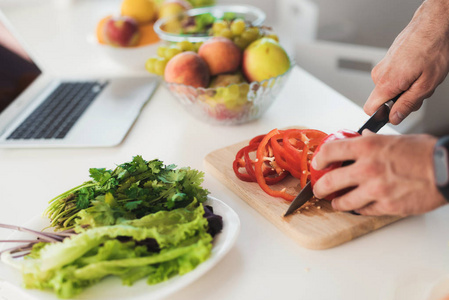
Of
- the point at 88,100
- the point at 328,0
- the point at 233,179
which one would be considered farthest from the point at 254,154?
the point at 328,0

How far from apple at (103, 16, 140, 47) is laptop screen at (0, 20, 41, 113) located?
294mm

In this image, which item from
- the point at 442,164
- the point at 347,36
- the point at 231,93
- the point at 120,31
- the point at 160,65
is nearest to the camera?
the point at 442,164

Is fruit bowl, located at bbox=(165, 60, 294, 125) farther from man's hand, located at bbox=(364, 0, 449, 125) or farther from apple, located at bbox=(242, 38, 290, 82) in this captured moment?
man's hand, located at bbox=(364, 0, 449, 125)

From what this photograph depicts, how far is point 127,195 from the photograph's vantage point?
2.88 feet

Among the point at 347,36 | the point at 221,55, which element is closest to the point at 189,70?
the point at 221,55

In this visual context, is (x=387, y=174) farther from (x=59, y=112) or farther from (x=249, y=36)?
(x=59, y=112)

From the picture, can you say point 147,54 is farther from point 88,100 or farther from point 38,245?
point 38,245

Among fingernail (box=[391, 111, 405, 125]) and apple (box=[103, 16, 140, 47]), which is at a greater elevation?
apple (box=[103, 16, 140, 47])

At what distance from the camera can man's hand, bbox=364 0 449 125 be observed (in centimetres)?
103

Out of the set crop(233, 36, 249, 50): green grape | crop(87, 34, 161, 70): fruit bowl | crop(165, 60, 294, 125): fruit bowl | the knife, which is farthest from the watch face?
crop(87, 34, 161, 70): fruit bowl

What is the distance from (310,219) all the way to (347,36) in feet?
7.26

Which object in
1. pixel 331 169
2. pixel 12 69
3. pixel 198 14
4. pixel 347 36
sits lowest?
pixel 347 36

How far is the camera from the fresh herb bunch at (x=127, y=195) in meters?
0.83

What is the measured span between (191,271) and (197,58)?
2.33 ft
